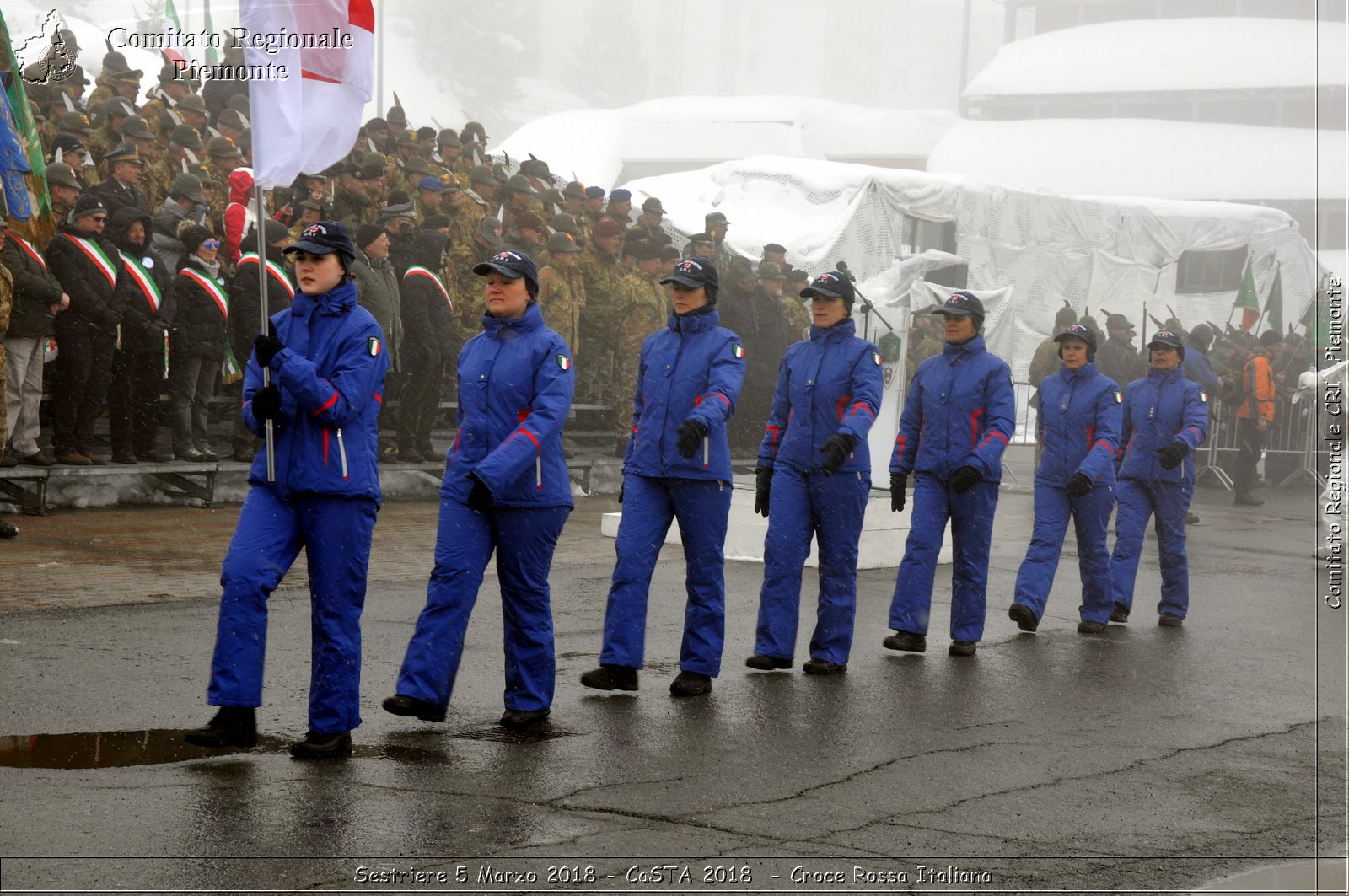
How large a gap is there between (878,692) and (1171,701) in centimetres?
151

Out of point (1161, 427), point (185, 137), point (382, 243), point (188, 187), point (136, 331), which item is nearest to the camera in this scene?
point (1161, 427)

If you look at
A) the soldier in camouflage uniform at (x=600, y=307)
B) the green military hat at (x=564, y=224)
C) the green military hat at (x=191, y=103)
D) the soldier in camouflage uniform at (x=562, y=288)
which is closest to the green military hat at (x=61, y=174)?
the green military hat at (x=191, y=103)

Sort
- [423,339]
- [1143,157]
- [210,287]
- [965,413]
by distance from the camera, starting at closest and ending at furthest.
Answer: [965,413], [210,287], [423,339], [1143,157]

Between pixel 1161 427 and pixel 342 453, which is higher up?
pixel 1161 427

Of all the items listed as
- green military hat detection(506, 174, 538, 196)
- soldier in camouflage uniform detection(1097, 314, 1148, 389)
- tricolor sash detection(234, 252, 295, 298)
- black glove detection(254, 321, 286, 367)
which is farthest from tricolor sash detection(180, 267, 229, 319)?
soldier in camouflage uniform detection(1097, 314, 1148, 389)

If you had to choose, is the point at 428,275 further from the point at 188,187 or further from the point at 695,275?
the point at 695,275

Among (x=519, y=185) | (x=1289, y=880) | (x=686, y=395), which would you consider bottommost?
(x=1289, y=880)

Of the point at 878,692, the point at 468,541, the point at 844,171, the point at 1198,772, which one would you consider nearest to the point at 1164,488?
the point at 878,692

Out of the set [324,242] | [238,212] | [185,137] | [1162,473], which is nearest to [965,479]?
[1162,473]

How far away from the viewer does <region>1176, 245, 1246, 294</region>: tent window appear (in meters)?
30.5

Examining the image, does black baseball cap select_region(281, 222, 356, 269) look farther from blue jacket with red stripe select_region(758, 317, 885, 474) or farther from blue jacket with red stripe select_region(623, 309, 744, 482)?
blue jacket with red stripe select_region(758, 317, 885, 474)

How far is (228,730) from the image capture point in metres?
5.77

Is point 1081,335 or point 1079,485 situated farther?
point 1081,335

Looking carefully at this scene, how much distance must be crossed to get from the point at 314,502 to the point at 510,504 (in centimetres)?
90
